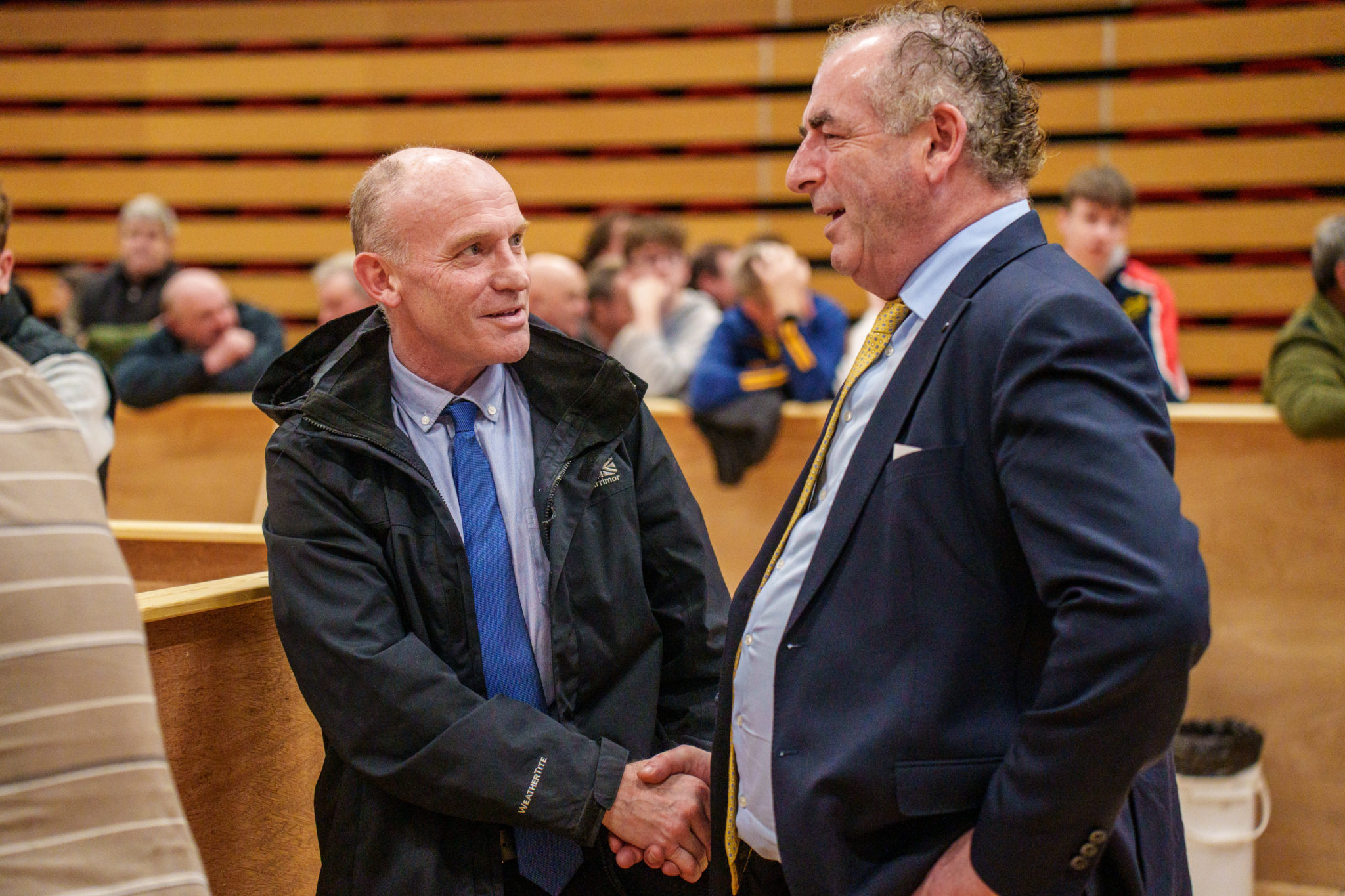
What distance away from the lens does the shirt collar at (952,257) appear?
1.35m

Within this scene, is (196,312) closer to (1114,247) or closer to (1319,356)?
(1114,247)

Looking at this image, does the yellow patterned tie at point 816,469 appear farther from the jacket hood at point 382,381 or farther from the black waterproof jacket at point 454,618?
the jacket hood at point 382,381

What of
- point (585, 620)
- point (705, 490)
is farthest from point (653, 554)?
point (705, 490)

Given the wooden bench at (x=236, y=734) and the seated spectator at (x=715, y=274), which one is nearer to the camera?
the wooden bench at (x=236, y=734)

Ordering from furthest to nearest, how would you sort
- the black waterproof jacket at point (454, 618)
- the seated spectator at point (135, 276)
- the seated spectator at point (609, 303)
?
the seated spectator at point (135, 276) → the seated spectator at point (609, 303) → the black waterproof jacket at point (454, 618)

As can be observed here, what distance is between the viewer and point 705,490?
12.8 ft

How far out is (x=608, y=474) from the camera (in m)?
1.71

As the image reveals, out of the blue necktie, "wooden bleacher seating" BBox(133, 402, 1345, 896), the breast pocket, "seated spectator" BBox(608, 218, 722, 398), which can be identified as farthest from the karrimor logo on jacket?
"seated spectator" BBox(608, 218, 722, 398)

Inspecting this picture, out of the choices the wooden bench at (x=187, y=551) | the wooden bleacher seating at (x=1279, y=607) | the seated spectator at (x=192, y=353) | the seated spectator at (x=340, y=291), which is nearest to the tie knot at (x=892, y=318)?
the wooden bench at (x=187, y=551)

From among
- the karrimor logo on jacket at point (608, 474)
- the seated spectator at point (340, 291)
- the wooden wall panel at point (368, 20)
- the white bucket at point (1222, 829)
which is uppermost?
the wooden wall panel at point (368, 20)

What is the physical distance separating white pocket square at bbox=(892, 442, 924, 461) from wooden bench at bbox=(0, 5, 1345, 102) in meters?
5.59

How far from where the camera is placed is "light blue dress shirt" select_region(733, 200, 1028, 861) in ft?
4.45

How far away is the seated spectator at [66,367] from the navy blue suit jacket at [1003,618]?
1792mm

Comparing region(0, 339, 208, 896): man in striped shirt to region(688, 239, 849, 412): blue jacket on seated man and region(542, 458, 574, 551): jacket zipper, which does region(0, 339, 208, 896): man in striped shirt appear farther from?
region(688, 239, 849, 412): blue jacket on seated man
